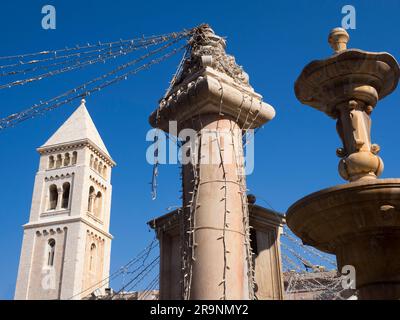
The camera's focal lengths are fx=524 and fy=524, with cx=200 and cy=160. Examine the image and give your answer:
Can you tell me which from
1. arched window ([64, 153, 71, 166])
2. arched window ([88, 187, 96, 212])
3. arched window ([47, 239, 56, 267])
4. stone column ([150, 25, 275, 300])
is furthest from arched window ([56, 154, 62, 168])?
stone column ([150, 25, 275, 300])

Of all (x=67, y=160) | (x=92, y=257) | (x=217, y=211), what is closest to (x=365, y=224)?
(x=217, y=211)

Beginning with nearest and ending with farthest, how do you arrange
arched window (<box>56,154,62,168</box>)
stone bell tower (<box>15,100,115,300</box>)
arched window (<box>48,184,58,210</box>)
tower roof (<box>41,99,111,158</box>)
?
stone bell tower (<box>15,100,115,300</box>) → arched window (<box>48,184,58,210</box>) → tower roof (<box>41,99,111,158</box>) → arched window (<box>56,154,62,168</box>)

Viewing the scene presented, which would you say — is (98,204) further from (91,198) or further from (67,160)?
(67,160)

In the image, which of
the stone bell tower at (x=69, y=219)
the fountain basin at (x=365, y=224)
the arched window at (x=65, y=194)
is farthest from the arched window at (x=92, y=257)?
the fountain basin at (x=365, y=224)

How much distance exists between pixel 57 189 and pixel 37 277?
32.8 feet

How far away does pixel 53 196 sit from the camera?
191 feet

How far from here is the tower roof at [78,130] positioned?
58.6 meters

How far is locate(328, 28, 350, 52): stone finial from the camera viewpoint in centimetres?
733

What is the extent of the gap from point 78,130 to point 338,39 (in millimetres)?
54215

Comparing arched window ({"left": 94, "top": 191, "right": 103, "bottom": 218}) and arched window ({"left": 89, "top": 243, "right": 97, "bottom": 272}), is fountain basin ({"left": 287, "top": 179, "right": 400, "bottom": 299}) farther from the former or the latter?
arched window ({"left": 94, "top": 191, "right": 103, "bottom": 218})

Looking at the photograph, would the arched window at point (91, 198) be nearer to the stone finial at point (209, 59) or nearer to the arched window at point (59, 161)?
the arched window at point (59, 161)

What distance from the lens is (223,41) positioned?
10203mm
